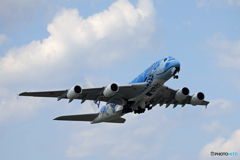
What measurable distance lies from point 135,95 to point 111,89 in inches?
155

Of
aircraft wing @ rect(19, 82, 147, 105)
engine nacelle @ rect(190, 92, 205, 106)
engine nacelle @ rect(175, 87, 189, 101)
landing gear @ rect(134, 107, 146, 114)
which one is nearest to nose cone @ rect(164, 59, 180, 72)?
aircraft wing @ rect(19, 82, 147, 105)

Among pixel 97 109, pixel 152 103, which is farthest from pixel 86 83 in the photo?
pixel 152 103

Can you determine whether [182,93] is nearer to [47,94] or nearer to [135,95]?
[135,95]

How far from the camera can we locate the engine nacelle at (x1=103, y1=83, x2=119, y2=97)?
35897 mm

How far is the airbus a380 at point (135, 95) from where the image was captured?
35.7 m

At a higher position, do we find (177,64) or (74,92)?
(177,64)

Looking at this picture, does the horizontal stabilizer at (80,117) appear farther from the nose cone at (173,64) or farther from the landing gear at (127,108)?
the nose cone at (173,64)

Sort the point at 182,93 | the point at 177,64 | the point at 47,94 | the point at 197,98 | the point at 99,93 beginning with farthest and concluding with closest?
1. the point at 197,98
2. the point at 182,93
3. the point at 99,93
4. the point at 47,94
5. the point at 177,64

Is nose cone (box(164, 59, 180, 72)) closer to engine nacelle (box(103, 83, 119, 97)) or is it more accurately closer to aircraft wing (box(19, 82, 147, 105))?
aircraft wing (box(19, 82, 147, 105))

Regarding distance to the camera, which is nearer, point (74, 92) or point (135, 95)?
point (74, 92)

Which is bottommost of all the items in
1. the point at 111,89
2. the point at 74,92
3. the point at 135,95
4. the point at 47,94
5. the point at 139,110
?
the point at 74,92

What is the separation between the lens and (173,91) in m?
42.0

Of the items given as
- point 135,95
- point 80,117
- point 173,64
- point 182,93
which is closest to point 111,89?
point 135,95

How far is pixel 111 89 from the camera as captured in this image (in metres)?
35.9
